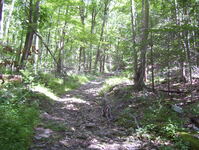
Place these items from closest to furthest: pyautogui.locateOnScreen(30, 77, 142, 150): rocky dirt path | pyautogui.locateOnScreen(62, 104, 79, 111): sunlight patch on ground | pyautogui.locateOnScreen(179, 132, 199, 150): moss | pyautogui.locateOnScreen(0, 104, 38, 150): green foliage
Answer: pyautogui.locateOnScreen(0, 104, 38, 150): green foliage < pyautogui.locateOnScreen(179, 132, 199, 150): moss < pyautogui.locateOnScreen(30, 77, 142, 150): rocky dirt path < pyautogui.locateOnScreen(62, 104, 79, 111): sunlight patch on ground

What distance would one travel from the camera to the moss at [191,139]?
4.68 m

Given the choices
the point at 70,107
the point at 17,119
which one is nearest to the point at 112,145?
the point at 17,119

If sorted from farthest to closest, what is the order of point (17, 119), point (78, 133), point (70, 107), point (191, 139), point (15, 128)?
point (70, 107) → point (78, 133) → point (17, 119) → point (191, 139) → point (15, 128)

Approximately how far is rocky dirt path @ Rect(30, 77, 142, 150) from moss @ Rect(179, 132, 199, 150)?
47.2 inches

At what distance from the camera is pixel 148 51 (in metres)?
10.6

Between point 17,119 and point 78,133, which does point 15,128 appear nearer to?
point 17,119

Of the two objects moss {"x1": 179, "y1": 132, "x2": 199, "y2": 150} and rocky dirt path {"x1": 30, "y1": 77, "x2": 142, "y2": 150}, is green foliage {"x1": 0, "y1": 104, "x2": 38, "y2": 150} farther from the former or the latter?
moss {"x1": 179, "y1": 132, "x2": 199, "y2": 150}

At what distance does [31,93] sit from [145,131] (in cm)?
534

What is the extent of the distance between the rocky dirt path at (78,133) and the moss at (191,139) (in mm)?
1198

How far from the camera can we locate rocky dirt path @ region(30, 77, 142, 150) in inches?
192

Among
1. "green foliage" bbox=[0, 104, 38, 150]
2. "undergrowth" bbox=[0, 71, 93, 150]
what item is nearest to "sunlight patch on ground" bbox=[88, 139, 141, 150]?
"undergrowth" bbox=[0, 71, 93, 150]

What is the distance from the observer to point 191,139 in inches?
193

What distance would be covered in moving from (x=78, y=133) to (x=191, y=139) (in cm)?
324

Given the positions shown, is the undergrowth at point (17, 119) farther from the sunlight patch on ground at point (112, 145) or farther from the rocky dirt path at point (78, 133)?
the sunlight patch on ground at point (112, 145)
